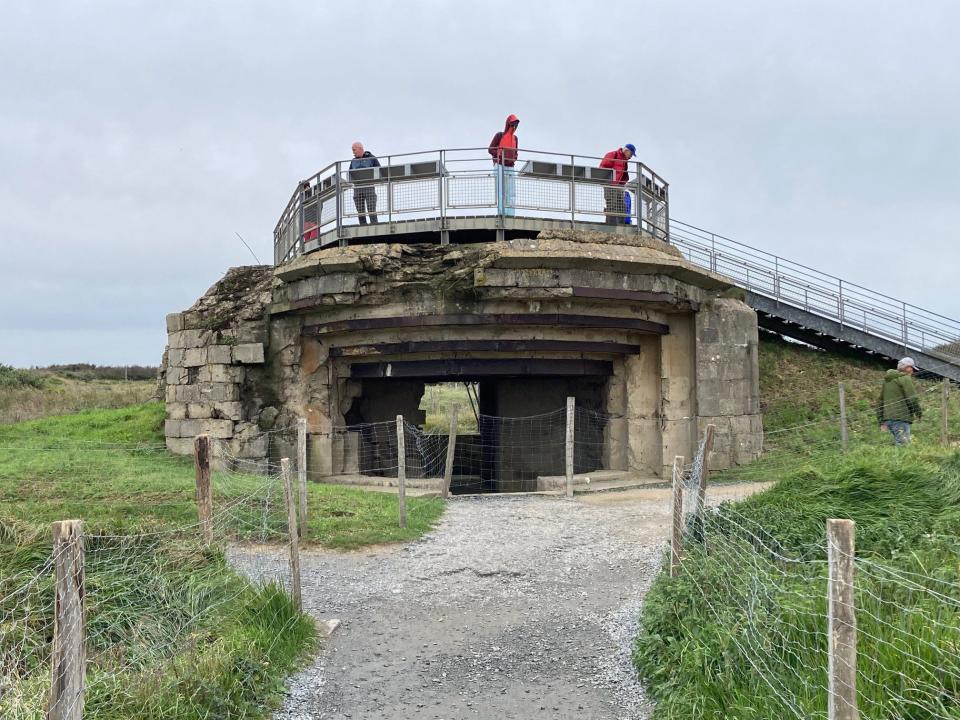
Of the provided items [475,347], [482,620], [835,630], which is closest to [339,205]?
[475,347]

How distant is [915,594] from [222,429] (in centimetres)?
1132

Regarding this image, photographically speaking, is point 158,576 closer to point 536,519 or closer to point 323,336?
point 536,519

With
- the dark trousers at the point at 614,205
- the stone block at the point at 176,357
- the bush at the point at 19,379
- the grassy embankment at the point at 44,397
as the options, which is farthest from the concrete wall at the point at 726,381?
the bush at the point at 19,379

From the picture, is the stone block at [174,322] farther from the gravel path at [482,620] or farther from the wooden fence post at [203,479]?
the wooden fence post at [203,479]

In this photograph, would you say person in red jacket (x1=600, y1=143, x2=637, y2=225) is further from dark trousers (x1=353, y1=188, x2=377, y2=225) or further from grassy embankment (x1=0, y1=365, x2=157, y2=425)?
grassy embankment (x1=0, y1=365, x2=157, y2=425)

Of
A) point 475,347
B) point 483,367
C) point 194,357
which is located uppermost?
point 475,347

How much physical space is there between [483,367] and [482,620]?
25.7 feet

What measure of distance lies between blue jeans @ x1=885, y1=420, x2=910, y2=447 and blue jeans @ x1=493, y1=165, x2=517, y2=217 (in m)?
6.44

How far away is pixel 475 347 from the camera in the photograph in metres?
12.7

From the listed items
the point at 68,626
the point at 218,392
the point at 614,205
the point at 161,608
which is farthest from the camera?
the point at 218,392

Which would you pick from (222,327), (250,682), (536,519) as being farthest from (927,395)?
(250,682)

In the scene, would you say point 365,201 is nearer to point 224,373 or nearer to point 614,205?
point 224,373

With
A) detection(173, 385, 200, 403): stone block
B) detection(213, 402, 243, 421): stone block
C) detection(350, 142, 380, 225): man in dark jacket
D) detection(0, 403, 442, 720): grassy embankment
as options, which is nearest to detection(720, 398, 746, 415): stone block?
detection(0, 403, 442, 720): grassy embankment

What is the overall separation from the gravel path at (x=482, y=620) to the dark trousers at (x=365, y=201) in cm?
545
